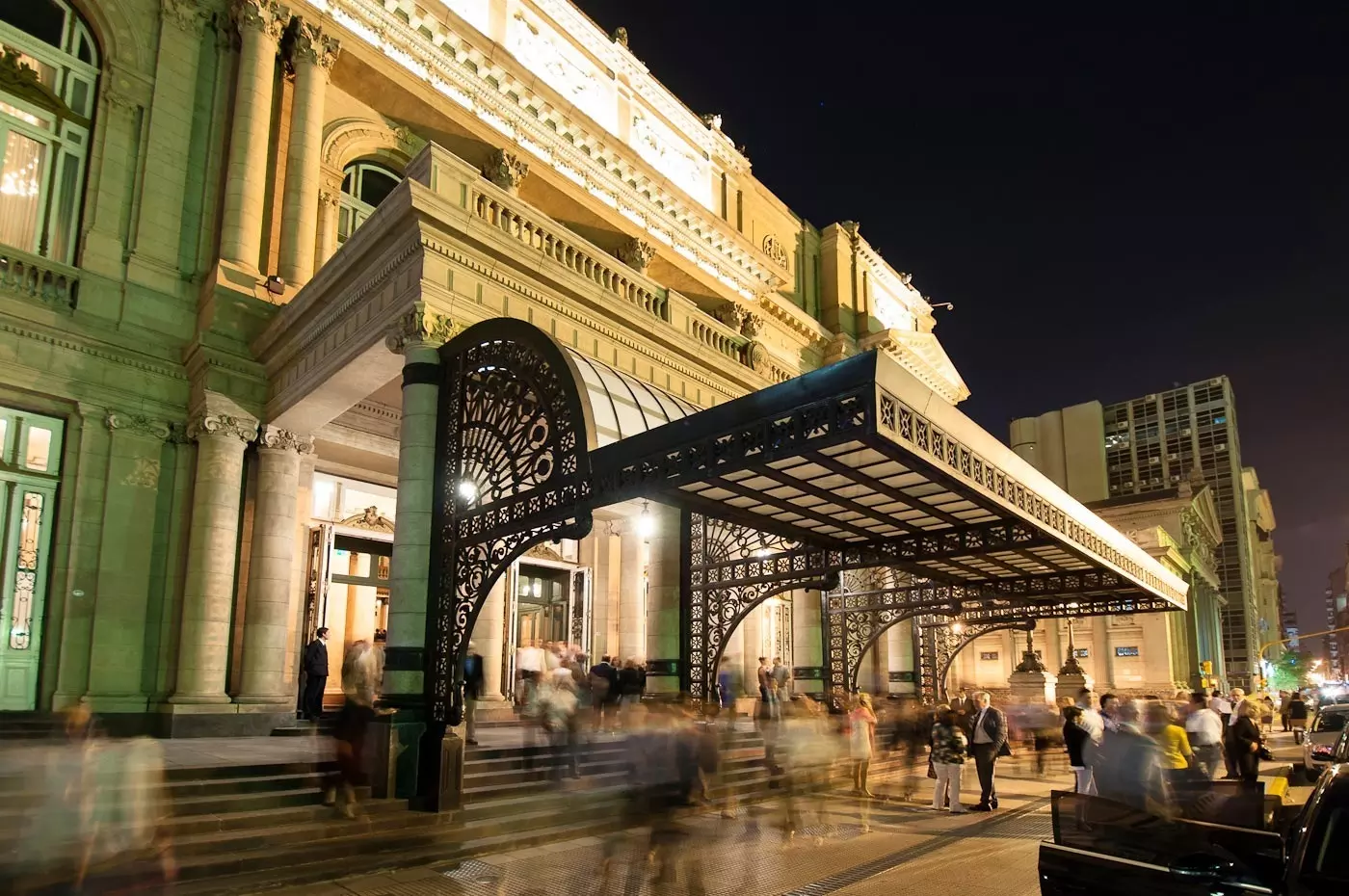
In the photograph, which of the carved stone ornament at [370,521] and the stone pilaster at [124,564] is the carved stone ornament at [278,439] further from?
the carved stone ornament at [370,521]

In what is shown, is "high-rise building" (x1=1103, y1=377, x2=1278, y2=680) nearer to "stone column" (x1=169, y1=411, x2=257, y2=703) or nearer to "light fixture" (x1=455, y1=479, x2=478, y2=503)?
"stone column" (x1=169, y1=411, x2=257, y2=703)

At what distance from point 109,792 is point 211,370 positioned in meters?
10.5

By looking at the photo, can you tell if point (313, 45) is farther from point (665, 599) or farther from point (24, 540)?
point (665, 599)

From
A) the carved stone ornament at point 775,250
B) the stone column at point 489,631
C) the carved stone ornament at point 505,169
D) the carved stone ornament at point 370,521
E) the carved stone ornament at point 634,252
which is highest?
the carved stone ornament at point 775,250

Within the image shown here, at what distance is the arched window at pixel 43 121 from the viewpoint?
51.4ft

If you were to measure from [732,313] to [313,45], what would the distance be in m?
13.7

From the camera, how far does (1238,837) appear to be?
5.70 meters

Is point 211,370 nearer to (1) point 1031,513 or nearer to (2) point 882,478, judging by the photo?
(2) point 882,478

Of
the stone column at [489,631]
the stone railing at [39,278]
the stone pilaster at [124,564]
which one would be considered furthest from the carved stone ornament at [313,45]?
the stone column at [489,631]

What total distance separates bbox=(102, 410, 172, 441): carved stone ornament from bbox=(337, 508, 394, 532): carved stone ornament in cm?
419

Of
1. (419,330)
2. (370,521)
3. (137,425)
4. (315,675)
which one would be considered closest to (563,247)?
(419,330)

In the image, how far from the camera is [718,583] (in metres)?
16.1

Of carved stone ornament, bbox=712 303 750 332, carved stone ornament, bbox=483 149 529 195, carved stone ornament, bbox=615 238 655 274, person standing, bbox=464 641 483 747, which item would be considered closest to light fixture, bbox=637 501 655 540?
person standing, bbox=464 641 483 747

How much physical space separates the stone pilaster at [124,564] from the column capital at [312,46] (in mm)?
8343
